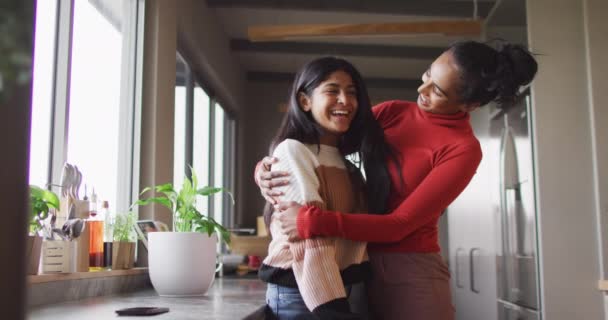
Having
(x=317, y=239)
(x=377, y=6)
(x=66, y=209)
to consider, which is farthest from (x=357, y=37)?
(x=317, y=239)

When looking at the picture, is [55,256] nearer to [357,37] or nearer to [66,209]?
[66,209]

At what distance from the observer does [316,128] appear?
62.5 inches

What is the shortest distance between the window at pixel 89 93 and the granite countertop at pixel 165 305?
370 millimetres

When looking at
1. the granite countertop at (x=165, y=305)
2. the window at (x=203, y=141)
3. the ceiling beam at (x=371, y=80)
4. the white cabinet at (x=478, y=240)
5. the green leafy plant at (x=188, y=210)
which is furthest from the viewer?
the ceiling beam at (x=371, y=80)

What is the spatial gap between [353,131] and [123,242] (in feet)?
3.40

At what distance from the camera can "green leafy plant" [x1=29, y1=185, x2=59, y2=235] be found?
5.28 ft

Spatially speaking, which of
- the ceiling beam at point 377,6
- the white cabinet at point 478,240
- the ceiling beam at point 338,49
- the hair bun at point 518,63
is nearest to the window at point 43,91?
the hair bun at point 518,63

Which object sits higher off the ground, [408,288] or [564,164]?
[564,164]

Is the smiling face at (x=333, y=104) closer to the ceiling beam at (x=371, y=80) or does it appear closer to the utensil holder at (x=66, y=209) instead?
the utensil holder at (x=66, y=209)

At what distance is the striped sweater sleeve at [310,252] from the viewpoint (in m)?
1.31

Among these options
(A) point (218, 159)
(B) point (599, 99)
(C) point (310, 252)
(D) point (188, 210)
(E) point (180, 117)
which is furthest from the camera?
(A) point (218, 159)

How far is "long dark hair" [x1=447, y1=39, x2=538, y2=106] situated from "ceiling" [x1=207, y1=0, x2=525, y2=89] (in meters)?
1.63

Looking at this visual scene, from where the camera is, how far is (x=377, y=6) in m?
4.22

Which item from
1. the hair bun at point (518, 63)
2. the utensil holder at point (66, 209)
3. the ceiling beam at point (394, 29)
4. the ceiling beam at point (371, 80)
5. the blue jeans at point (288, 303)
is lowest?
the blue jeans at point (288, 303)
